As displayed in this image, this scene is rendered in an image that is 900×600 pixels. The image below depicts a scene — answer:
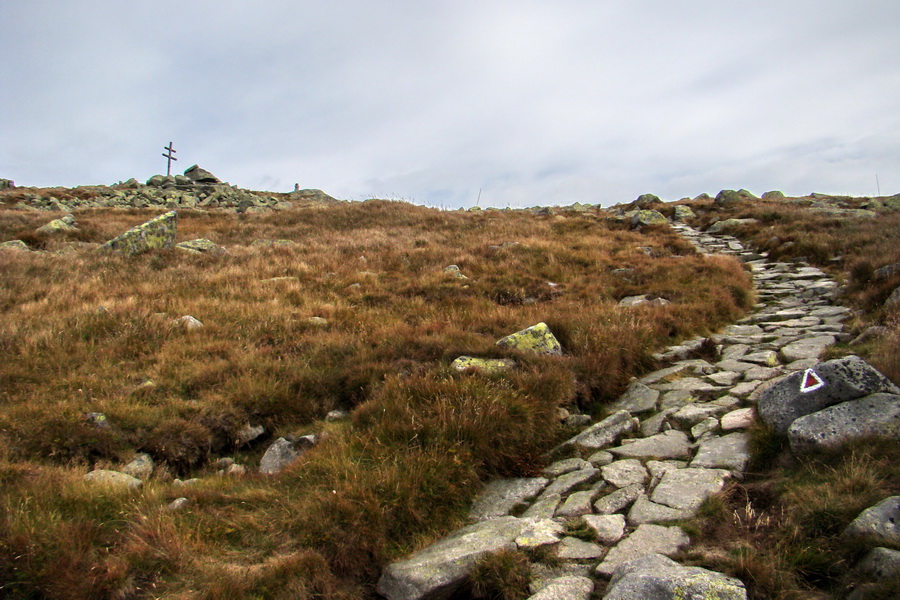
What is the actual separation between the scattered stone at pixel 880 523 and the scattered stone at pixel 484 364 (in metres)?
4.04

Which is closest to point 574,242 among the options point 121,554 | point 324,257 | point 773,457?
point 324,257

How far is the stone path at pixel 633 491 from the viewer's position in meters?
3.60

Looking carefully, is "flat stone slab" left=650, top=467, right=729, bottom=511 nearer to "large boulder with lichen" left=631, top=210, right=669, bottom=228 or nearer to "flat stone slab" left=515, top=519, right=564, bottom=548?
"flat stone slab" left=515, top=519, right=564, bottom=548

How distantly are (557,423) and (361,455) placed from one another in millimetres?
2569

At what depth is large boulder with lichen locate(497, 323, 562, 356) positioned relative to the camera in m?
7.64

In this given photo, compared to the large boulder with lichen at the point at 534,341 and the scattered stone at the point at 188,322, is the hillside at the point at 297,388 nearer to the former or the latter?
the scattered stone at the point at 188,322

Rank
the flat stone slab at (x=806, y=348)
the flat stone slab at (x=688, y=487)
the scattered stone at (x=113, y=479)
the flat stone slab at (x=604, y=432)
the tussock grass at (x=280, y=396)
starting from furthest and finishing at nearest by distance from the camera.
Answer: the flat stone slab at (x=806, y=348)
the flat stone slab at (x=604, y=432)
the scattered stone at (x=113, y=479)
the flat stone slab at (x=688, y=487)
the tussock grass at (x=280, y=396)

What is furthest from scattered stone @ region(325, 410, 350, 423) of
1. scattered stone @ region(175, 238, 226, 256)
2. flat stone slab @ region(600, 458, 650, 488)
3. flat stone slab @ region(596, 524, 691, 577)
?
scattered stone @ region(175, 238, 226, 256)

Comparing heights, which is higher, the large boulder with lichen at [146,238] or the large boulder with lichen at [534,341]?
the large boulder with lichen at [146,238]

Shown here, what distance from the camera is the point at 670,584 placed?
2980mm

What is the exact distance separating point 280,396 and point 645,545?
16.6 ft

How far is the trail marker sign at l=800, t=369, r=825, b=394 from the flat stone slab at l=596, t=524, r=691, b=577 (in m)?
2.16

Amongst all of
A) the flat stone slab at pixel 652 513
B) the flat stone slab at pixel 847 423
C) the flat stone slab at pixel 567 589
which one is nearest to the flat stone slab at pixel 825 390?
the flat stone slab at pixel 847 423

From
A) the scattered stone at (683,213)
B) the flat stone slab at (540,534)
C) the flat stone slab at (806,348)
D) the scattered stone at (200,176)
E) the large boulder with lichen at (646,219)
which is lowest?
the flat stone slab at (540,534)
